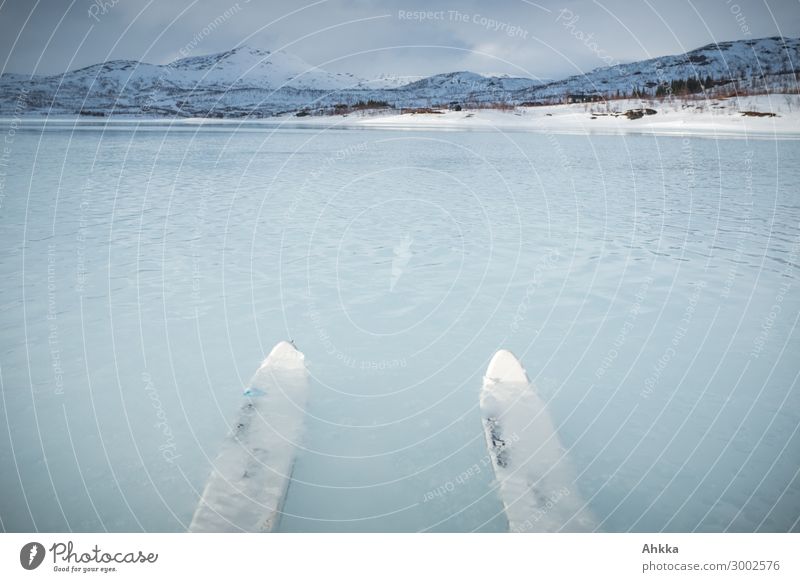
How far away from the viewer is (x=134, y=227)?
45.1 feet

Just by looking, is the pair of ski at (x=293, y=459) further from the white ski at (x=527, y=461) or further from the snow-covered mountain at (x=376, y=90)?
the snow-covered mountain at (x=376, y=90)

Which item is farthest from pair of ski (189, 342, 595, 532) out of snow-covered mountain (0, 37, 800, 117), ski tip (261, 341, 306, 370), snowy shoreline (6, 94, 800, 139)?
snow-covered mountain (0, 37, 800, 117)

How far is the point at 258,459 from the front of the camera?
194 inches

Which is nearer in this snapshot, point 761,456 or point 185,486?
point 185,486

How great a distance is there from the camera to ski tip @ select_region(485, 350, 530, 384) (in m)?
6.47

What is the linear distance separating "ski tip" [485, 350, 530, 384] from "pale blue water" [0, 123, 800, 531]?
35 centimetres

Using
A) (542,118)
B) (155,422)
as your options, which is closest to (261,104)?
(542,118)

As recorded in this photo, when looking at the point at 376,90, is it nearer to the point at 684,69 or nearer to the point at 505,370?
the point at 684,69

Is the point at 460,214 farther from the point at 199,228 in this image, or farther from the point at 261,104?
the point at 261,104

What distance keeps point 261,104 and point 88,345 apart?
161358mm

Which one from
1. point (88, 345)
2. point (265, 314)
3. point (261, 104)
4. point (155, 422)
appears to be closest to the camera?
point (155, 422)

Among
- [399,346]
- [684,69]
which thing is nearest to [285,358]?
[399,346]

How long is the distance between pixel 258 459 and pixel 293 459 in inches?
15.6

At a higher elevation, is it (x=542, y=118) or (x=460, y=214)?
(x=542, y=118)
